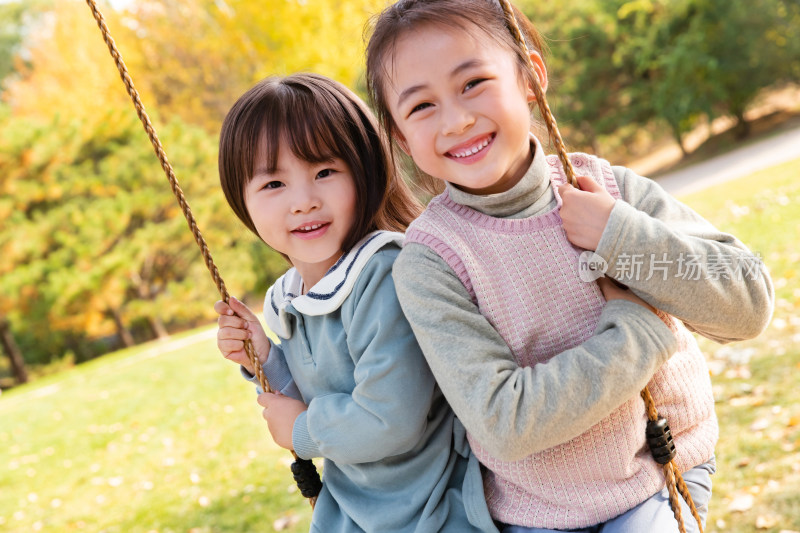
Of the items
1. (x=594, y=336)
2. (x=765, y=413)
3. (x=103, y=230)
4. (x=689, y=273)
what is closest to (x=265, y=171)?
(x=594, y=336)

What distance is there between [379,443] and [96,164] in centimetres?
1403

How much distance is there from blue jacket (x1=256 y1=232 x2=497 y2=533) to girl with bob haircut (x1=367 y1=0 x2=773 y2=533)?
0.12 m

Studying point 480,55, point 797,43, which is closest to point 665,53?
Answer: point 797,43

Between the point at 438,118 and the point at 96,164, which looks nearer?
the point at 438,118

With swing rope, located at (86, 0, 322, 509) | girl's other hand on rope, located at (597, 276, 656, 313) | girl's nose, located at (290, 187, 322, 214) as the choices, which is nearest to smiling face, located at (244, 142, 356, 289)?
girl's nose, located at (290, 187, 322, 214)

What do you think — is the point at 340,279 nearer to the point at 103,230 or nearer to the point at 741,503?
the point at 741,503

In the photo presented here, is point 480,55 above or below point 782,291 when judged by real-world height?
above

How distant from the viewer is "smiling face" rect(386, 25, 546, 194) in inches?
60.6

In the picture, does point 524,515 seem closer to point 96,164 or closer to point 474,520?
point 474,520

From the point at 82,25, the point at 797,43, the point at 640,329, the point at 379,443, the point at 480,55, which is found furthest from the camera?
the point at 82,25

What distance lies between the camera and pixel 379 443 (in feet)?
5.43

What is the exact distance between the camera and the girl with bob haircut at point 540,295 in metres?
1.43

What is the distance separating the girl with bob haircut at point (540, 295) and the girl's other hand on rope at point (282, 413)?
0.48 meters

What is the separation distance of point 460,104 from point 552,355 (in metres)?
0.57
